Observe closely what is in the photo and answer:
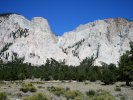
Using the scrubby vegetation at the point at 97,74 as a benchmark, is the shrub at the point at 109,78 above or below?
below

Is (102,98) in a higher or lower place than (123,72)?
lower

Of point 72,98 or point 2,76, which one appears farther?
point 2,76

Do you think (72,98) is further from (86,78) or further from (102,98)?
(86,78)

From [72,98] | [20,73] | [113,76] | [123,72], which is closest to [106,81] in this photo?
[113,76]

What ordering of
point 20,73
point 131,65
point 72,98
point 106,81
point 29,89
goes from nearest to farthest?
point 72,98
point 29,89
point 131,65
point 106,81
point 20,73

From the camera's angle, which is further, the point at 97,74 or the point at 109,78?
the point at 97,74

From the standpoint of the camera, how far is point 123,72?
164 ft

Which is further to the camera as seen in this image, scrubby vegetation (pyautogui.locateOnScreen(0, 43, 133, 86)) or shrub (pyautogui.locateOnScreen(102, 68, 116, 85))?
shrub (pyautogui.locateOnScreen(102, 68, 116, 85))

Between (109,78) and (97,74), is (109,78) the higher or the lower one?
the lower one

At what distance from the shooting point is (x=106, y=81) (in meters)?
57.8

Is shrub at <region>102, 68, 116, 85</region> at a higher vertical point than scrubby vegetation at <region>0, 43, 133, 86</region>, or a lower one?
lower

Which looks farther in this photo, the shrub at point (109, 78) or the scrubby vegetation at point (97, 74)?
the shrub at point (109, 78)

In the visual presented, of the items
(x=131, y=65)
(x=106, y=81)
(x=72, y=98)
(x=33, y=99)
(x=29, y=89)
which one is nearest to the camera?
(x=33, y=99)

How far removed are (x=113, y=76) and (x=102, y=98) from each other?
35.5 metres
